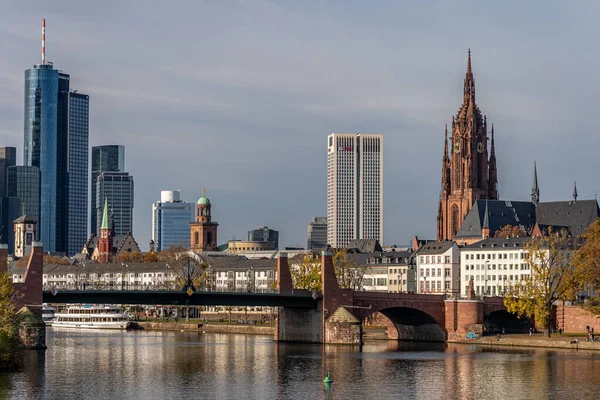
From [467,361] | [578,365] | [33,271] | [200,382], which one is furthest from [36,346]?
[578,365]

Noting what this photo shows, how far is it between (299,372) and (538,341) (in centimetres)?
4726

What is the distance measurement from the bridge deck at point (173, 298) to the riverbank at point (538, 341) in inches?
930

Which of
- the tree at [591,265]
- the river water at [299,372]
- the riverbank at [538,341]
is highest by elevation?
the tree at [591,265]

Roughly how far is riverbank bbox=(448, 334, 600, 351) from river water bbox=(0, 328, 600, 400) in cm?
405

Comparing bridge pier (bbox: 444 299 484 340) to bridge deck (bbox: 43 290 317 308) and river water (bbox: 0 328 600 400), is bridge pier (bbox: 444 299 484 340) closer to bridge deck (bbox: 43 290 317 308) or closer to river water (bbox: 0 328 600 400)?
river water (bbox: 0 328 600 400)

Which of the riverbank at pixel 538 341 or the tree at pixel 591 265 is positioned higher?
the tree at pixel 591 265

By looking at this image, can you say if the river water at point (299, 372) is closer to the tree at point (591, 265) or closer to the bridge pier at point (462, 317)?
the bridge pier at point (462, 317)

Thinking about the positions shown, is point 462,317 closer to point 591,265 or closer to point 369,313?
point 369,313

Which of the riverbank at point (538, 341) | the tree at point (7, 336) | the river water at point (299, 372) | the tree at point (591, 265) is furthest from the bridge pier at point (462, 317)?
→ the tree at point (7, 336)

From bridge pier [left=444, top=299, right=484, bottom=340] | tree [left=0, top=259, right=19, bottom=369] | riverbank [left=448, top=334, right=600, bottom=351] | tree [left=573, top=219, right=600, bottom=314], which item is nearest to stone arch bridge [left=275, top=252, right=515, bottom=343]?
bridge pier [left=444, top=299, right=484, bottom=340]

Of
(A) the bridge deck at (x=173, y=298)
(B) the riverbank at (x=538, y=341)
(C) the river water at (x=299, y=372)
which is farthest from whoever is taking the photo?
(B) the riverbank at (x=538, y=341)

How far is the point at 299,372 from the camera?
397 feet

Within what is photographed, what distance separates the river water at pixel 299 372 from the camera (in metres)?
104

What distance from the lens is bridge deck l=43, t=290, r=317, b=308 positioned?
481 feet
